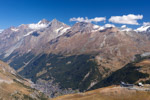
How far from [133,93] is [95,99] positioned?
44335 millimetres

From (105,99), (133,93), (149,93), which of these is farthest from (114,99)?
(149,93)

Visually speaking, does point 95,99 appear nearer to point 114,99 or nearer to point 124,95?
point 114,99

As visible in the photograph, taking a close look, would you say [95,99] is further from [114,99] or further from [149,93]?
[149,93]

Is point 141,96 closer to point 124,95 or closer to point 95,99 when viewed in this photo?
point 124,95

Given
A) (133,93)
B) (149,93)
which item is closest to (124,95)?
(133,93)

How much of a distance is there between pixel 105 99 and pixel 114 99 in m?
9.92

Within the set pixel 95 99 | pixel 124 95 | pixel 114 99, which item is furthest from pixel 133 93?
pixel 95 99

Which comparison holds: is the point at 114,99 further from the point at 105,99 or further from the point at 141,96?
the point at 141,96

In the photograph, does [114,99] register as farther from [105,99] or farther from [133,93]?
[133,93]

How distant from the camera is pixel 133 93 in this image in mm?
199875

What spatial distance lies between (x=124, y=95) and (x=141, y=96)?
60.2ft

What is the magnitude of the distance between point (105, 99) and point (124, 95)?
2279cm

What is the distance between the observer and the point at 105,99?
19488 centimetres

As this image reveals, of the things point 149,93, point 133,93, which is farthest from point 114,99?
point 149,93
